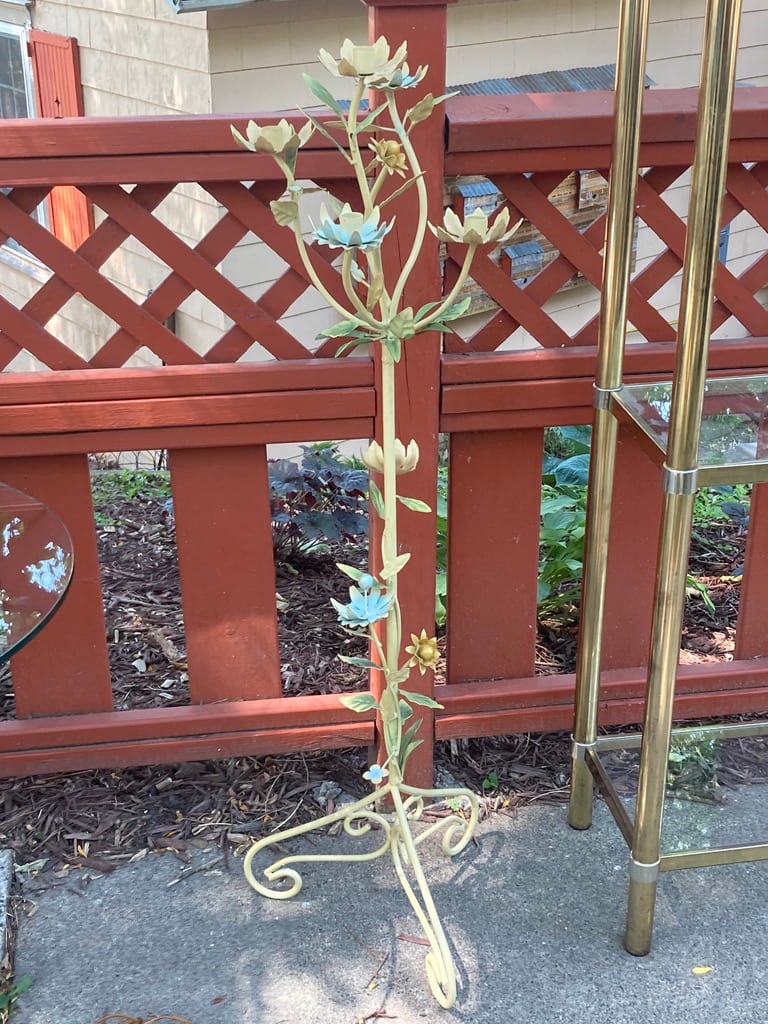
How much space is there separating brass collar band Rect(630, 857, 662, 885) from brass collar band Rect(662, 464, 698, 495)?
73 centimetres

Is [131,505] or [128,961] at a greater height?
[131,505]

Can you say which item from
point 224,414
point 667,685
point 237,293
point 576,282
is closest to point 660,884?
point 667,685

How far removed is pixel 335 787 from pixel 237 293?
1166 millimetres

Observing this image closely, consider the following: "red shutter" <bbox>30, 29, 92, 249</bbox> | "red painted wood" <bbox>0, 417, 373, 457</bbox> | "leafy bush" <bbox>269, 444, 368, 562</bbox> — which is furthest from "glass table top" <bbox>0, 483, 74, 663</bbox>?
"red shutter" <bbox>30, 29, 92, 249</bbox>

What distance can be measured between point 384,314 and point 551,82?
4.20 m

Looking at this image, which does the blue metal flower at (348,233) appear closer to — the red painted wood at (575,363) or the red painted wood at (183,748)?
the red painted wood at (575,363)

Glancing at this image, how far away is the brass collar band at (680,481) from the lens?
5.84ft

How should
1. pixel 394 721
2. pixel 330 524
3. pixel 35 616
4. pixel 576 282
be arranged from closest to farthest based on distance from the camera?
pixel 35 616 < pixel 394 721 < pixel 330 524 < pixel 576 282

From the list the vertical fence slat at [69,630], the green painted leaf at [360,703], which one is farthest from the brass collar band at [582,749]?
the vertical fence slat at [69,630]

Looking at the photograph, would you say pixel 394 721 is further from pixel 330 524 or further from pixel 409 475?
pixel 330 524

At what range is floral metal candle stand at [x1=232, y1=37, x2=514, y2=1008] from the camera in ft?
5.51

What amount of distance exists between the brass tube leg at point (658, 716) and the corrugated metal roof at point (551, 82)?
397 cm

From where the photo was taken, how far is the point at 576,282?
20.3 feet

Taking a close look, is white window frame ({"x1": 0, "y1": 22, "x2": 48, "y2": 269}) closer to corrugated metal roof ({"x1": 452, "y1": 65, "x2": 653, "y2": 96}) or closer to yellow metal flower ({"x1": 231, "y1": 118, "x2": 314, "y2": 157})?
corrugated metal roof ({"x1": 452, "y1": 65, "x2": 653, "y2": 96})
